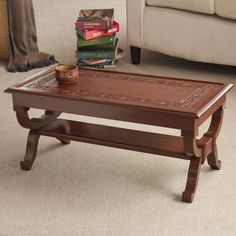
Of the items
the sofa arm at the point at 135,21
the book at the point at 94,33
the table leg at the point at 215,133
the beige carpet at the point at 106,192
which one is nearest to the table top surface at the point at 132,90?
the table leg at the point at 215,133

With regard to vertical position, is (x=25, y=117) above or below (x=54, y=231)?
above

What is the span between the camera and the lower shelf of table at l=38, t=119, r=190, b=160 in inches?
89.3

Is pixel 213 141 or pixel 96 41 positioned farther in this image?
pixel 96 41

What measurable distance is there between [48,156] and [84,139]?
298 mm

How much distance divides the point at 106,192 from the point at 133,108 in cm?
38

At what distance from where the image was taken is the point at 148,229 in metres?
2.00

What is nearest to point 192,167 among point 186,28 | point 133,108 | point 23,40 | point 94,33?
point 133,108

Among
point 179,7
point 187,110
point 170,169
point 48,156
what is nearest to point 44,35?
point 179,7

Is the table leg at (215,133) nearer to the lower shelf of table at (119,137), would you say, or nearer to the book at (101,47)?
the lower shelf of table at (119,137)

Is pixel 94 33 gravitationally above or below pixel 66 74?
below

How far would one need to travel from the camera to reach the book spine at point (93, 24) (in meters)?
3.74

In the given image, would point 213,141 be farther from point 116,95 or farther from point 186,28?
point 186,28

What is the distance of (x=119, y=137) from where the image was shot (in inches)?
93.7

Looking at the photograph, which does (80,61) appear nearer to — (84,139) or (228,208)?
(84,139)
